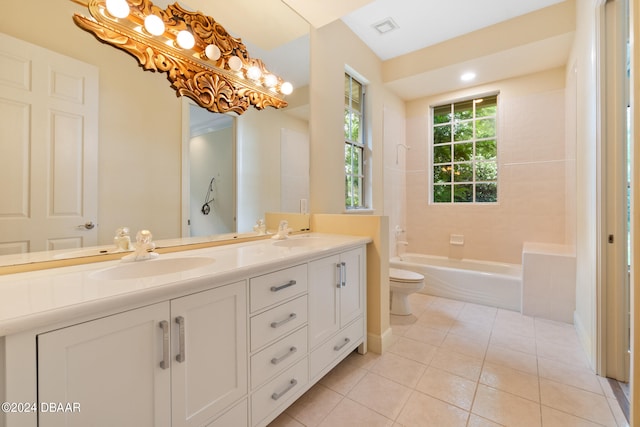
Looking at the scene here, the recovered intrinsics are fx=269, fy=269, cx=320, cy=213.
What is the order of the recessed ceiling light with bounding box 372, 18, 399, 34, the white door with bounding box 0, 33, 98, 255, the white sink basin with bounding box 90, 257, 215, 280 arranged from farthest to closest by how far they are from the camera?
the recessed ceiling light with bounding box 372, 18, 399, 34, the white sink basin with bounding box 90, 257, 215, 280, the white door with bounding box 0, 33, 98, 255

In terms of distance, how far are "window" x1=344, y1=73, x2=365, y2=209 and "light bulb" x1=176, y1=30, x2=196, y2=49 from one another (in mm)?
1632

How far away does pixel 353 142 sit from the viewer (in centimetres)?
Result: 294

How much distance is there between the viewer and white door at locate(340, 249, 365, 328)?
1.68m

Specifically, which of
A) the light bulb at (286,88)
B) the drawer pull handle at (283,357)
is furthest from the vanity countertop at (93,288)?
the light bulb at (286,88)

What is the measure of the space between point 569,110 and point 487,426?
308 cm

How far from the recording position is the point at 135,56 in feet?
4.19

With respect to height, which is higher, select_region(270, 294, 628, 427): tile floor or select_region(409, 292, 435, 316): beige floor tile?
select_region(409, 292, 435, 316): beige floor tile

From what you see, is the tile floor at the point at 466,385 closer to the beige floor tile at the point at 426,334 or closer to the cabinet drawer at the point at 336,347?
the beige floor tile at the point at 426,334

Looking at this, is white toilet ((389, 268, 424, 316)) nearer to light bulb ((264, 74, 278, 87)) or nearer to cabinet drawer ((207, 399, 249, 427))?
cabinet drawer ((207, 399, 249, 427))

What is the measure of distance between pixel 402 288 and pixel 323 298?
3.95 feet

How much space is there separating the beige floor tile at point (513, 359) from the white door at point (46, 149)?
2.45 m

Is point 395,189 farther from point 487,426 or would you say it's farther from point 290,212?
point 487,426

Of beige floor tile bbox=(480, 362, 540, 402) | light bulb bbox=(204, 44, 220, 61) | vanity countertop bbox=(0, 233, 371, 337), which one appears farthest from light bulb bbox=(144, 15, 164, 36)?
beige floor tile bbox=(480, 362, 540, 402)

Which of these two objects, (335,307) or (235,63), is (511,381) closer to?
(335,307)
